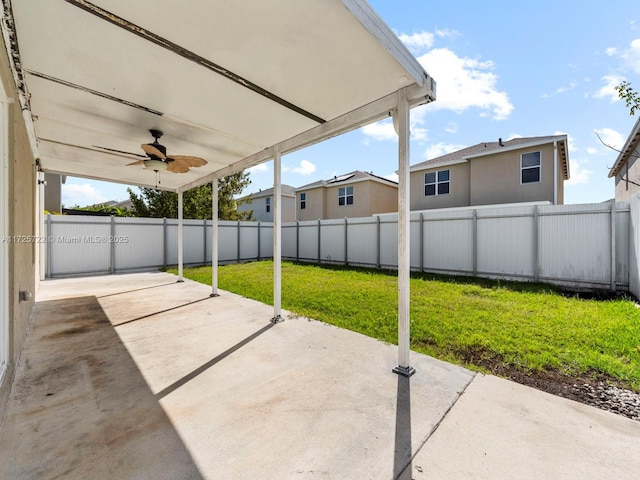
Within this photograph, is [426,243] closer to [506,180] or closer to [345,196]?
[506,180]

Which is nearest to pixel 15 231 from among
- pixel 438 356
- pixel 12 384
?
pixel 12 384

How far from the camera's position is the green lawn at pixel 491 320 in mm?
2852

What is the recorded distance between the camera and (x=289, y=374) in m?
2.57

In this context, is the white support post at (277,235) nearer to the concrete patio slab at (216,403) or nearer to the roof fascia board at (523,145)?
the concrete patio slab at (216,403)

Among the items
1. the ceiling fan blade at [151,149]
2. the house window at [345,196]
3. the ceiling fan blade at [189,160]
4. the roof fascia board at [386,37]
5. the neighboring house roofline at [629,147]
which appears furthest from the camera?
the house window at [345,196]

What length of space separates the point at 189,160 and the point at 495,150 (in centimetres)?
1048

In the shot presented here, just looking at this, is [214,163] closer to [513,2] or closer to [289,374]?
[289,374]

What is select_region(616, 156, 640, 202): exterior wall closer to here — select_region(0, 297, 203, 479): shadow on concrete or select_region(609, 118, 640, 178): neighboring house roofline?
select_region(609, 118, 640, 178): neighboring house roofline

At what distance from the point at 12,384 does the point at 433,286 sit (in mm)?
6582

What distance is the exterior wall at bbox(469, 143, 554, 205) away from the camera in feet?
31.7

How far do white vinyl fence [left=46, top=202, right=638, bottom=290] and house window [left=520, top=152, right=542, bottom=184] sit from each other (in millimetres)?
3627

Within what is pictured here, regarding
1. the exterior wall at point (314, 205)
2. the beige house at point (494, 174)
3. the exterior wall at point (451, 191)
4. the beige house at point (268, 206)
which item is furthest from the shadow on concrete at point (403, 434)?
the beige house at point (268, 206)

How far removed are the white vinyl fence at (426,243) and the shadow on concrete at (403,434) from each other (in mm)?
5505

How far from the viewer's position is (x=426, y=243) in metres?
8.59
